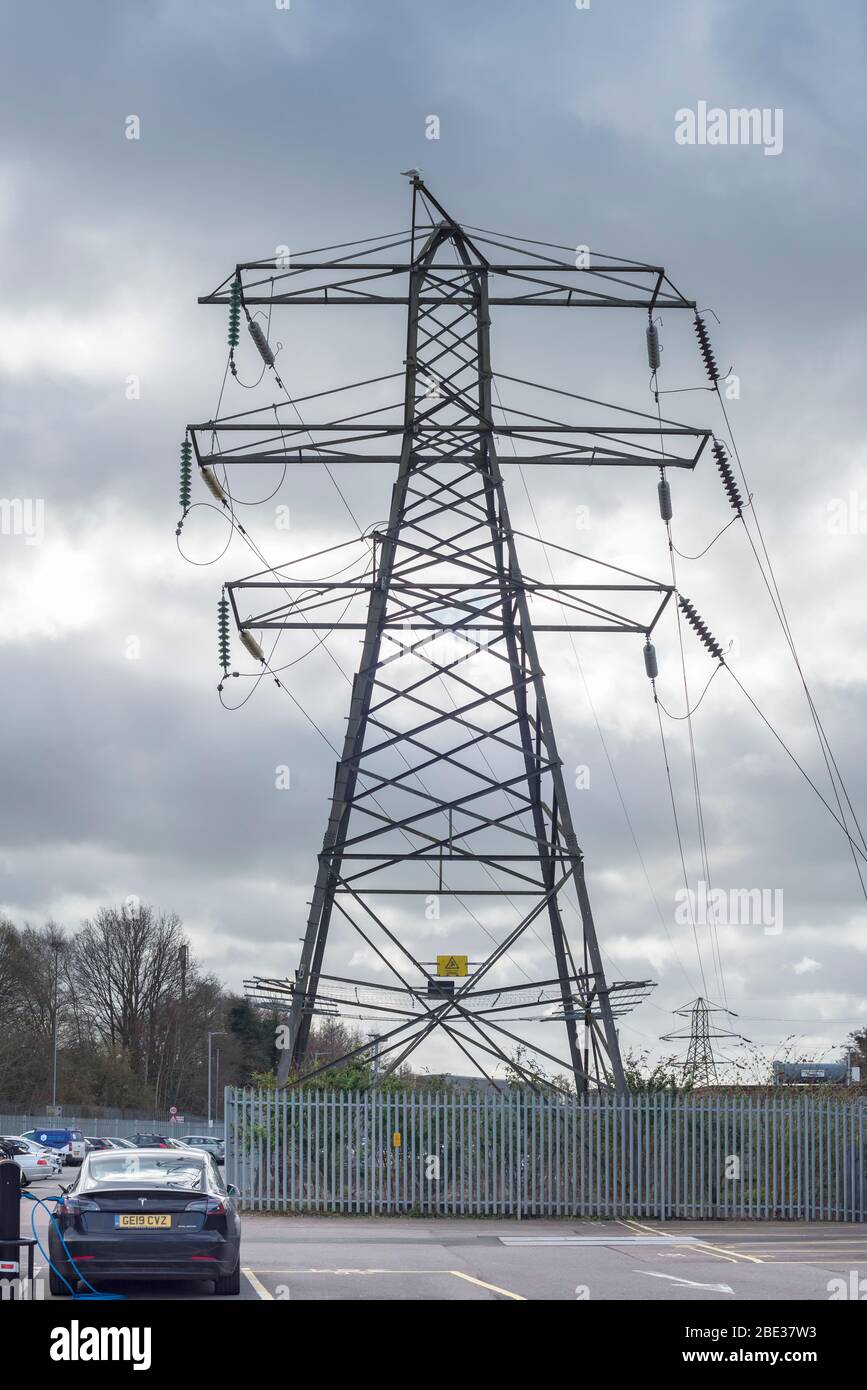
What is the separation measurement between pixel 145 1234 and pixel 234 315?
1530 centimetres

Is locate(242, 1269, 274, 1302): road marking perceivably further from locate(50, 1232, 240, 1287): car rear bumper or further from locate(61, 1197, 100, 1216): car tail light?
locate(61, 1197, 100, 1216): car tail light

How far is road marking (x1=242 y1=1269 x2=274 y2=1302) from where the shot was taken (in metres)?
14.5

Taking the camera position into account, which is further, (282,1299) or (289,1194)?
(289,1194)

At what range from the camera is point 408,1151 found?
26.9 meters

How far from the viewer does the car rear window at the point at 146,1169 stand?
575 inches

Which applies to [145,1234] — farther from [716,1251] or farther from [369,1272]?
[716,1251]

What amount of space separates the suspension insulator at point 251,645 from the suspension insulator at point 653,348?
727cm

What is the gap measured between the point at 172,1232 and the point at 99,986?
9659 cm

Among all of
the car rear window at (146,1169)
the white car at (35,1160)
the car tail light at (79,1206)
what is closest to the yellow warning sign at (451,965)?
the car rear window at (146,1169)

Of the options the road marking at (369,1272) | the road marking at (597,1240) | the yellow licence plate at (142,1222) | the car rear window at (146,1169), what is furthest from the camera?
the road marking at (597,1240)

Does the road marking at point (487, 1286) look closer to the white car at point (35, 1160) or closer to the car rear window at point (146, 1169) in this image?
the car rear window at point (146, 1169)

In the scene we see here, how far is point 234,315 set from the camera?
1022 inches
